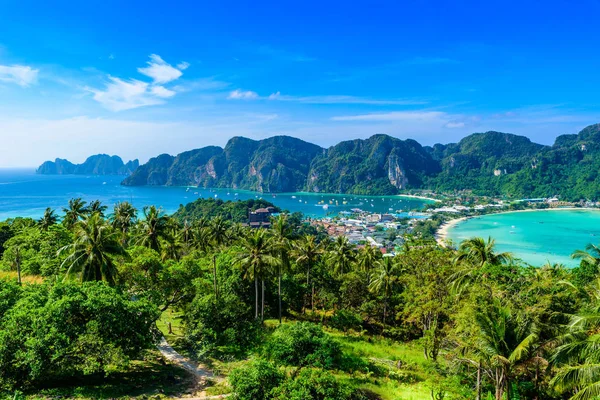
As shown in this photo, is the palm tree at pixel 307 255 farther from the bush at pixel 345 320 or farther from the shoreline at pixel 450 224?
the shoreline at pixel 450 224

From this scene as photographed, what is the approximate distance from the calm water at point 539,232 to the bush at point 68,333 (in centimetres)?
9531

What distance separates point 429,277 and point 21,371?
24.3 m

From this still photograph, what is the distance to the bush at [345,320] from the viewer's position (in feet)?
99.6

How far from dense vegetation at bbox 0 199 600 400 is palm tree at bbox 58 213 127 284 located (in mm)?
77

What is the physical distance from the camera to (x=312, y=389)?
47.6ft

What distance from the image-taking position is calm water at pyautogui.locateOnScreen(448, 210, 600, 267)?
10119 cm

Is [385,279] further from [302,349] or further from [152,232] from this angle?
[152,232]

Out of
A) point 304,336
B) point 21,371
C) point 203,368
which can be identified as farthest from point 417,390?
point 21,371

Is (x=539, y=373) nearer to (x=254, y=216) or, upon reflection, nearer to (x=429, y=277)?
(x=429, y=277)

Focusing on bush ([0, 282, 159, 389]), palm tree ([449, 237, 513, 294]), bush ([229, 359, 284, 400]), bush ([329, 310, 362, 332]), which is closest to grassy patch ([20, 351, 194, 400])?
bush ([0, 282, 159, 389])

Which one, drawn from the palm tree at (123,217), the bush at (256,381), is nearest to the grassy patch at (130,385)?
the bush at (256,381)

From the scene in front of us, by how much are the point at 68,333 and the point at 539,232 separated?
14922 cm

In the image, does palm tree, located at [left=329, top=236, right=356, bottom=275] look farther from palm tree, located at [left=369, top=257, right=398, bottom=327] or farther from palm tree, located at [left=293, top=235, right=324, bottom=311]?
palm tree, located at [left=369, top=257, right=398, bottom=327]

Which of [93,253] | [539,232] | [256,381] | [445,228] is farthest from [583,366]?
[539,232]
